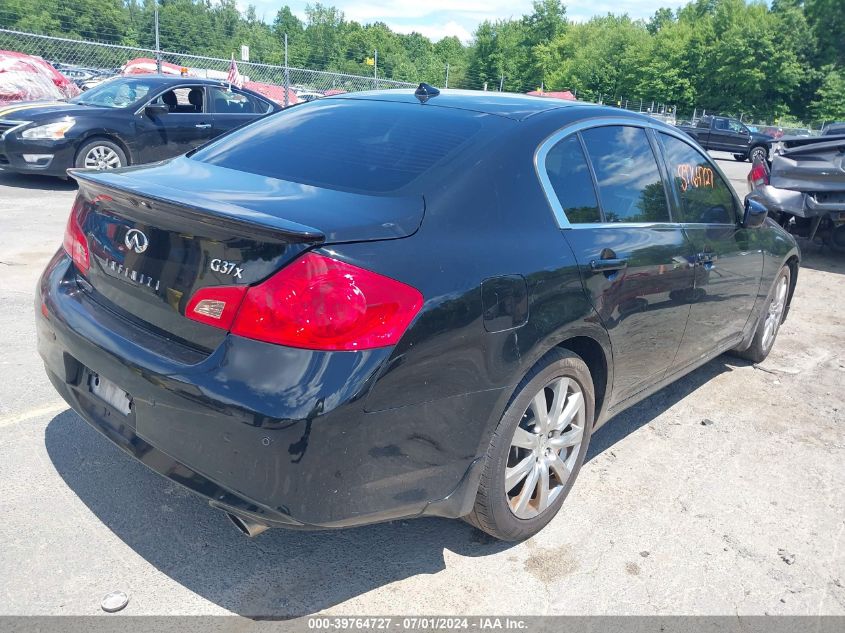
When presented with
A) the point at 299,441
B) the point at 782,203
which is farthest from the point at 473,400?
the point at 782,203

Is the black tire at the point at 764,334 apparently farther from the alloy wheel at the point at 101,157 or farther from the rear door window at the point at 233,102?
the rear door window at the point at 233,102

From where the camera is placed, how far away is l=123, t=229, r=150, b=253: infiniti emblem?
2.41m

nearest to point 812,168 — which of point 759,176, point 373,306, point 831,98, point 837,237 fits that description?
point 759,176

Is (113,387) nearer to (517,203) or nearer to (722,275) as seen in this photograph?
(517,203)

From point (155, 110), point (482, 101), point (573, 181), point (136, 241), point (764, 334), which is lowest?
point (764, 334)

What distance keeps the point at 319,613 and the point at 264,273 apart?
1.16m

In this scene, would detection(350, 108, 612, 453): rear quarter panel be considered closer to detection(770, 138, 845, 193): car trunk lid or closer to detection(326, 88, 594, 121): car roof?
detection(326, 88, 594, 121): car roof

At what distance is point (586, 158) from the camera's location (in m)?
3.16

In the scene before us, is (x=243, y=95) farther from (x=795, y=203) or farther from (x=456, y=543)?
(x=456, y=543)

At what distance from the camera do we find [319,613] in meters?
2.42

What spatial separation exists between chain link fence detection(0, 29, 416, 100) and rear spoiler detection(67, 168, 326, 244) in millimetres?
11892

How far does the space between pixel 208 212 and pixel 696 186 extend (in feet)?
9.27

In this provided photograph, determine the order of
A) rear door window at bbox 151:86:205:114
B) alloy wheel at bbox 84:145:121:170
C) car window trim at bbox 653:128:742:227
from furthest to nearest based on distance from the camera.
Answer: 1. rear door window at bbox 151:86:205:114
2. alloy wheel at bbox 84:145:121:170
3. car window trim at bbox 653:128:742:227

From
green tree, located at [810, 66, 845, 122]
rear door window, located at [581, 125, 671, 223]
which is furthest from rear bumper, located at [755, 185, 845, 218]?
green tree, located at [810, 66, 845, 122]
